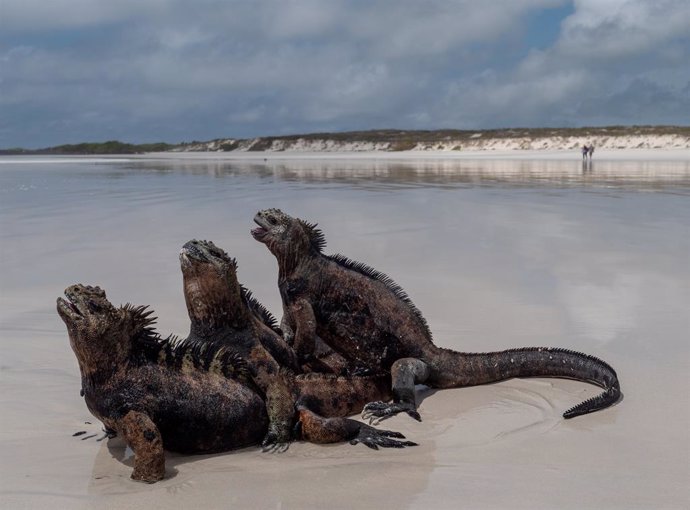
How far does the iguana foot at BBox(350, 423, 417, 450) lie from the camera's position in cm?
433

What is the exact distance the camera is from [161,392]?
13.5 ft

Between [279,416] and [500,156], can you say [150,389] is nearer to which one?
[279,416]

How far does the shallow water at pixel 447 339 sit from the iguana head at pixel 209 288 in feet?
3.07

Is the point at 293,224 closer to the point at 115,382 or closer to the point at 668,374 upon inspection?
the point at 115,382

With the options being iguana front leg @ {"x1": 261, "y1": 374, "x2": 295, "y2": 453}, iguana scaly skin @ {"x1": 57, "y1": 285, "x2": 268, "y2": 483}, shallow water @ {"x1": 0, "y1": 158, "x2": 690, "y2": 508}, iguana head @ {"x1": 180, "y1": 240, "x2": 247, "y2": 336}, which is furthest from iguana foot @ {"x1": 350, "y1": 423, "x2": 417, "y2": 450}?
iguana head @ {"x1": 180, "y1": 240, "x2": 247, "y2": 336}

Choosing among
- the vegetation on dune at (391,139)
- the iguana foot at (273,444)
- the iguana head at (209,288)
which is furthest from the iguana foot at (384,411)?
the vegetation on dune at (391,139)

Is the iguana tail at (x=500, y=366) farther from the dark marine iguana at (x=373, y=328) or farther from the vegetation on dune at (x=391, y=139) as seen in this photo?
the vegetation on dune at (x=391, y=139)

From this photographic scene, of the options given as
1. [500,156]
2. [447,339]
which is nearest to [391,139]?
[500,156]

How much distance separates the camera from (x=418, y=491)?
3.70m

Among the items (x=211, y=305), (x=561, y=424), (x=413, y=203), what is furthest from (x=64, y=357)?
(x=413, y=203)

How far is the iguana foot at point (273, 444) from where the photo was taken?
14.1ft

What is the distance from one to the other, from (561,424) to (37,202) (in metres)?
16.1

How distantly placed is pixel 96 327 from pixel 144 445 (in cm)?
65

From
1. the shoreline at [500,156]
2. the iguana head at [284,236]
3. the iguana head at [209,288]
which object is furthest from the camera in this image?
the shoreline at [500,156]
